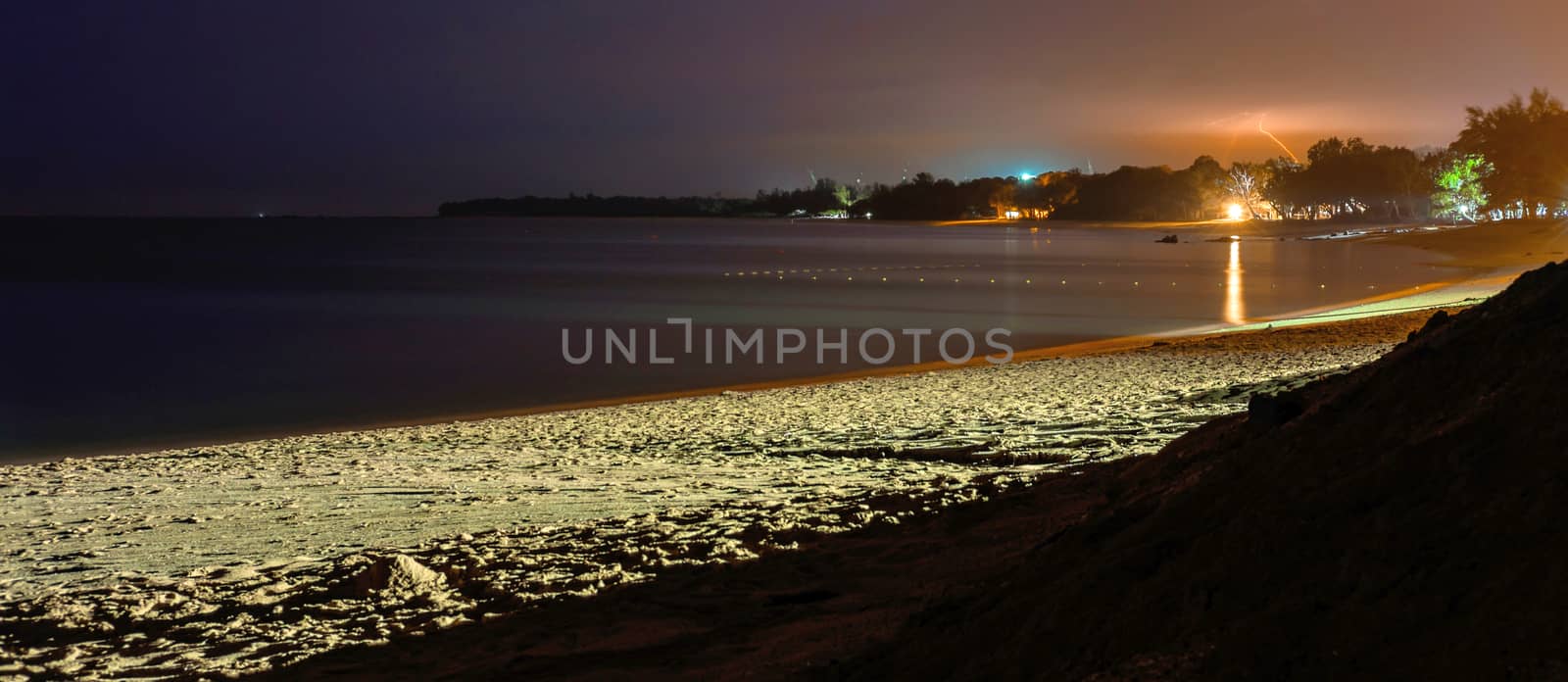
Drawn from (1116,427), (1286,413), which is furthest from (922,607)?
(1116,427)

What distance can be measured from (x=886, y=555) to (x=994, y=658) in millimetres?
2600

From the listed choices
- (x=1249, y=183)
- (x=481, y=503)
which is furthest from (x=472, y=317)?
(x=1249, y=183)

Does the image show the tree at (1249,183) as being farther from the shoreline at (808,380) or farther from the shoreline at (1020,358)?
the shoreline at (808,380)

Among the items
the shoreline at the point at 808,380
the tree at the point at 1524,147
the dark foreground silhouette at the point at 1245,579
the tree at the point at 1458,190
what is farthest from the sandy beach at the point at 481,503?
the tree at the point at 1458,190

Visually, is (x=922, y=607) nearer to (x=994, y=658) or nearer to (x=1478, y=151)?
(x=994, y=658)

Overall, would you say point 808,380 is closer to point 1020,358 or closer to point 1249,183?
point 1020,358

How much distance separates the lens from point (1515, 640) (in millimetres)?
3102

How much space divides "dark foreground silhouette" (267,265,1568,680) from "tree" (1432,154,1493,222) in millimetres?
104545

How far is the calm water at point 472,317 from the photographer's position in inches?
843

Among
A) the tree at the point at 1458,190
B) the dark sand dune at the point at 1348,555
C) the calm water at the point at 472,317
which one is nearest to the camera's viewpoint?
the dark sand dune at the point at 1348,555

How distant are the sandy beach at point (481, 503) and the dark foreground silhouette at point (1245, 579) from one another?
2.41 ft

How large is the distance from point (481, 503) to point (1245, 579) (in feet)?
21.5

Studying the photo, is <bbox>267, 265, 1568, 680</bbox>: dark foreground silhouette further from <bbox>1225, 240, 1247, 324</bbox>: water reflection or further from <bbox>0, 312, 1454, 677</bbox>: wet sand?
<bbox>1225, 240, 1247, 324</bbox>: water reflection

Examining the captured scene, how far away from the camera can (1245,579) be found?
157 inches
